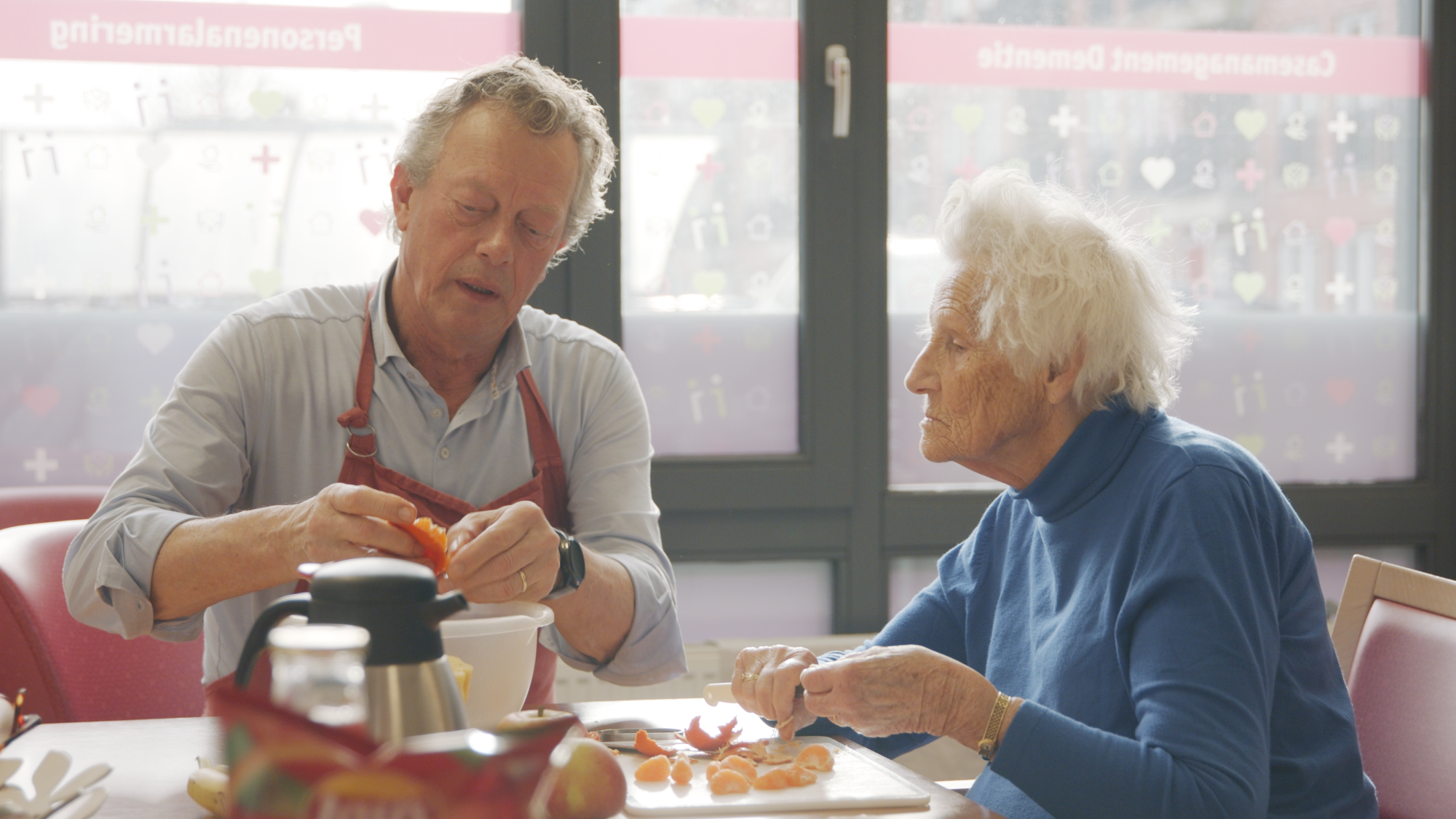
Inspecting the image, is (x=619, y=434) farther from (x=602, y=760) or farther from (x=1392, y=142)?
(x=1392, y=142)

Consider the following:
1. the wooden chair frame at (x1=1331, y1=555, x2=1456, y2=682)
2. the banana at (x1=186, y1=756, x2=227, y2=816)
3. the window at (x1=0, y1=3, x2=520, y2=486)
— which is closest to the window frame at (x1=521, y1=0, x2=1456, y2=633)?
the window at (x1=0, y1=3, x2=520, y2=486)

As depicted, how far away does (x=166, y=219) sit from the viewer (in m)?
2.82

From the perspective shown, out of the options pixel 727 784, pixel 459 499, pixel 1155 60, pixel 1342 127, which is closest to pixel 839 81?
pixel 1155 60

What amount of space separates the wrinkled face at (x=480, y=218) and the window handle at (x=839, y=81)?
4.06 feet

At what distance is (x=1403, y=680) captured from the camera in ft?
5.30

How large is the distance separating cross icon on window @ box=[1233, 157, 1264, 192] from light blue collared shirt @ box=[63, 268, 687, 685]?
A: 2082 millimetres

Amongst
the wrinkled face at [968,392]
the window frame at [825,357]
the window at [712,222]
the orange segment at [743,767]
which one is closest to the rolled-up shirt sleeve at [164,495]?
the orange segment at [743,767]

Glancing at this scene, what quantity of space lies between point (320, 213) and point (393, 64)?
405 mm

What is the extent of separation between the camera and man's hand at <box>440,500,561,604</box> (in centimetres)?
137

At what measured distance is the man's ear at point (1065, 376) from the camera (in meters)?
1.59

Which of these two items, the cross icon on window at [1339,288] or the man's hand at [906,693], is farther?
the cross icon on window at [1339,288]

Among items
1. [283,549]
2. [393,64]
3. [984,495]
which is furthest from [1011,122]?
[283,549]

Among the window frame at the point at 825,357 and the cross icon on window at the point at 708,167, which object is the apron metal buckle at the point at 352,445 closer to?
the window frame at the point at 825,357

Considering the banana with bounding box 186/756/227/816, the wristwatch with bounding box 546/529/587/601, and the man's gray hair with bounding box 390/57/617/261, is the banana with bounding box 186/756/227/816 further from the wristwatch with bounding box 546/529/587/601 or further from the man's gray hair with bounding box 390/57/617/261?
the man's gray hair with bounding box 390/57/617/261
